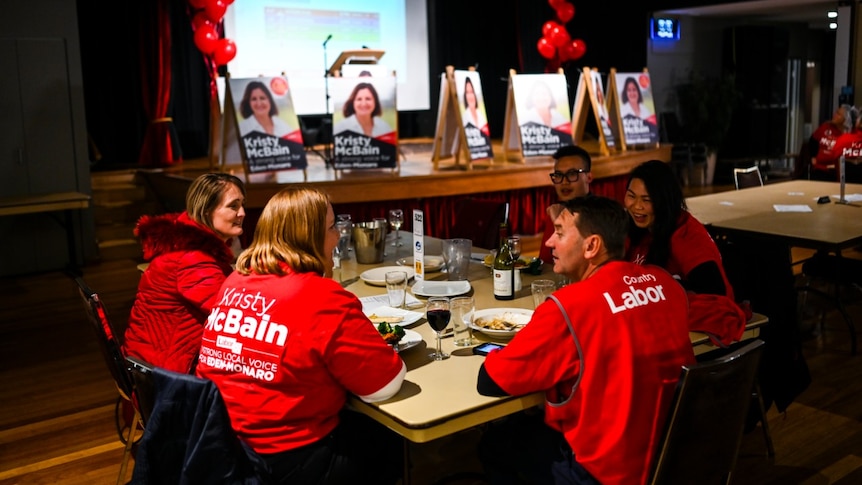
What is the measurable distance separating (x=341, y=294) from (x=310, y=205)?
0.91 ft

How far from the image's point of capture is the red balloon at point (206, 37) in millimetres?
7770

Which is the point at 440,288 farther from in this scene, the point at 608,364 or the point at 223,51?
the point at 223,51

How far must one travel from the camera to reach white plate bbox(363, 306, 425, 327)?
2.54 metres

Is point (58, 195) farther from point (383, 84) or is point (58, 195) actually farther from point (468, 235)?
point (468, 235)

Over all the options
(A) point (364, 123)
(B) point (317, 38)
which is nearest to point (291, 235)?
(A) point (364, 123)

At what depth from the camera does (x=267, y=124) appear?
20.8 ft

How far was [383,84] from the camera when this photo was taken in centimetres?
654

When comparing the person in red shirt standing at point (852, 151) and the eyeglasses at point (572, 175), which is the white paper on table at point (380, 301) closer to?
the eyeglasses at point (572, 175)

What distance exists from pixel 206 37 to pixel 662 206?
19.8 feet

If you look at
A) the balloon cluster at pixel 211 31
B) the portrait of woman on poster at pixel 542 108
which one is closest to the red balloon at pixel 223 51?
the balloon cluster at pixel 211 31

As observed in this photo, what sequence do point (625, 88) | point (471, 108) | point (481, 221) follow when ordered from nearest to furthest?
1. point (481, 221)
2. point (471, 108)
3. point (625, 88)

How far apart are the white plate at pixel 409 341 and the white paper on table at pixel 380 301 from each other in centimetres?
33

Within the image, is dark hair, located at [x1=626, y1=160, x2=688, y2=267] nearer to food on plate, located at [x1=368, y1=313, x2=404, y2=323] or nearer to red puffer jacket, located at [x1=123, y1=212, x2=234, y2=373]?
food on plate, located at [x1=368, y1=313, x2=404, y2=323]

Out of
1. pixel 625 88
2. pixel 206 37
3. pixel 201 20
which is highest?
pixel 201 20
